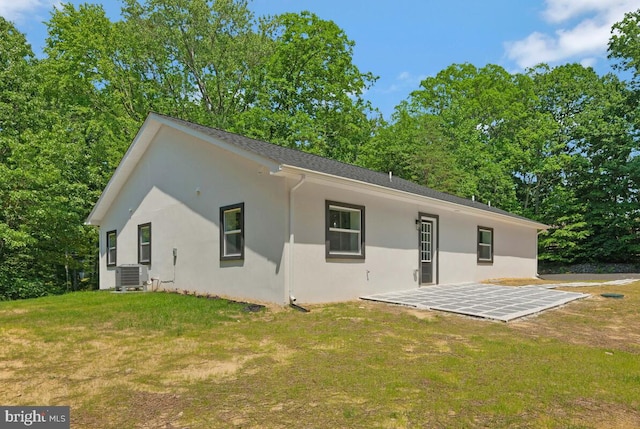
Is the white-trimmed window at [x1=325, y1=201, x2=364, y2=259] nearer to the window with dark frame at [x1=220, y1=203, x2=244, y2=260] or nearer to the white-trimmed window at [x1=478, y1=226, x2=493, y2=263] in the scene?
the window with dark frame at [x1=220, y1=203, x2=244, y2=260]

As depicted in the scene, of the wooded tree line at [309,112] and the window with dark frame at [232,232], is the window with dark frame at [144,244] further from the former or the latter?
the wooded tree line at [309,112]

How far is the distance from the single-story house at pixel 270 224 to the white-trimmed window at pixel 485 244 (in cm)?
8

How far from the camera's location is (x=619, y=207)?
24797 mm

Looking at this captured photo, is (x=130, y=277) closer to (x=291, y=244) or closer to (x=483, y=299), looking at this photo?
(x=291, y=244)

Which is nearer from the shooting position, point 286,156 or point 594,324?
point 594,324

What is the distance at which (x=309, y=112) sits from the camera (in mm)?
26031

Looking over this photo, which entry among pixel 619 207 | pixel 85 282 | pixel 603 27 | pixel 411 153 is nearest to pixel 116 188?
pixel 85 282

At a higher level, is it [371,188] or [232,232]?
[371,188]

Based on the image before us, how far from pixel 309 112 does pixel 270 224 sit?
18376 mm

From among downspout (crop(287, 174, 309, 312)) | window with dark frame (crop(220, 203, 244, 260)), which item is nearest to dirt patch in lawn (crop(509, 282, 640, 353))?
downspout (crop(287, 174, 309, 312))

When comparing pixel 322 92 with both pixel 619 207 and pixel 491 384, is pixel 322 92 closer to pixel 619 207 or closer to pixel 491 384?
pixel 619 207

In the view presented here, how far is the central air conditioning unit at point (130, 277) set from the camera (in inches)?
488

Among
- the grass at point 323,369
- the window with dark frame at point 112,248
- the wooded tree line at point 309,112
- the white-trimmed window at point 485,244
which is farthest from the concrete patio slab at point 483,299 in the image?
the wooded tree line at point 309,112

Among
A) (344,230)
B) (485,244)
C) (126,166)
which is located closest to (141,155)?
(126,166)
